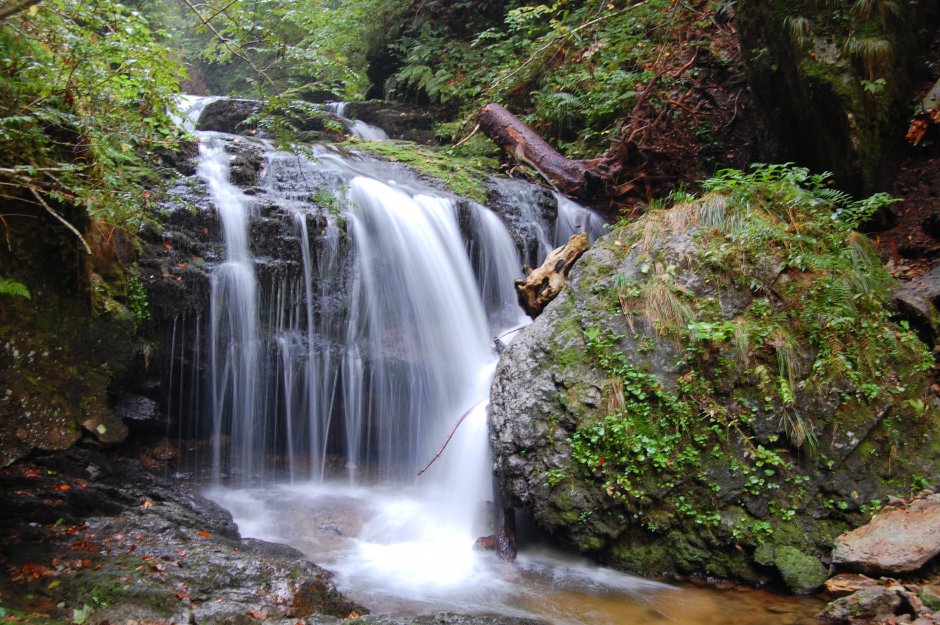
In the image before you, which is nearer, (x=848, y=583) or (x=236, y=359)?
(x=848, y=583)

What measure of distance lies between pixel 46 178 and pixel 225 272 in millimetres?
1883

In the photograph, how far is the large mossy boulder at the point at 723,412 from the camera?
14.1ft

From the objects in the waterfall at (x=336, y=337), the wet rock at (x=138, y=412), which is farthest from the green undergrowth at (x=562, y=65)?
the wet rock at (x=138, y=412)

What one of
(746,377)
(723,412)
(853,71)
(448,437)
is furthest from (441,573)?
(853,71)

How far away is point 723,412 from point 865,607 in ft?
4.79

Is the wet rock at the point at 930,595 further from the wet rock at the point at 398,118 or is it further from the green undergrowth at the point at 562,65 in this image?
the wet rock at the point at 398,118

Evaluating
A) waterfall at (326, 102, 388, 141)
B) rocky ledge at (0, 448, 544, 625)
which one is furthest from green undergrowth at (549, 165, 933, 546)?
waterfall at (326, 102, 388, 141)

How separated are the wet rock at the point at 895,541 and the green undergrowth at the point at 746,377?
197 mm

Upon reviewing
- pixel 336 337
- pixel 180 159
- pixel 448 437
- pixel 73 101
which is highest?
pixel 180 159

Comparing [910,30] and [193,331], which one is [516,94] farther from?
[193,331]

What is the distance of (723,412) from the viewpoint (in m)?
4.50

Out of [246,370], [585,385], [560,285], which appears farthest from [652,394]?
[246,370]

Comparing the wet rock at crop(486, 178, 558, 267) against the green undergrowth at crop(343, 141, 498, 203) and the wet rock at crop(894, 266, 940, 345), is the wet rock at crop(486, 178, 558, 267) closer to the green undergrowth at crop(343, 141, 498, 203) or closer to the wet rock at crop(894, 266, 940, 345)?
the green undergrowth at crop(343, 141, 498, 203)

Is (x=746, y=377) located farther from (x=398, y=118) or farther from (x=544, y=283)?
(x=398, y=118)
